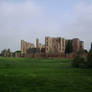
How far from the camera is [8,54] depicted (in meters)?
90.5

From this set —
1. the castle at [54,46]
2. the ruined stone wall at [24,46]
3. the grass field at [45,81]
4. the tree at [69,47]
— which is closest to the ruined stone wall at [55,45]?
the castle at [54,46]

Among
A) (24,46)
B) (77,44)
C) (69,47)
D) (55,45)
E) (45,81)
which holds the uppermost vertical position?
(77,44)

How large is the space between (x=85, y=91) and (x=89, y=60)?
14173 millimetres

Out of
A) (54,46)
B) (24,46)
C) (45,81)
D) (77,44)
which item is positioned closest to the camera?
(45,81)

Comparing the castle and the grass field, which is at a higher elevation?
the castle

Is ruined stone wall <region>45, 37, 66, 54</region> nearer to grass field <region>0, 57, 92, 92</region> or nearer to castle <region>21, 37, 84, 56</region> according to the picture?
castle <region>21, 37, 84, 56</region>

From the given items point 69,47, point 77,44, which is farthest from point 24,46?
point 77,44

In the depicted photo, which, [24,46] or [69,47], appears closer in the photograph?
[69,47]

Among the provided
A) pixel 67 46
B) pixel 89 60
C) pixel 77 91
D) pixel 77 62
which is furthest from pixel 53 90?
pixel 67 46

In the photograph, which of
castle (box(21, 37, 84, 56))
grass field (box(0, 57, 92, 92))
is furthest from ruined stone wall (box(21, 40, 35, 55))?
grass field (box(0, 57, 92, 92))

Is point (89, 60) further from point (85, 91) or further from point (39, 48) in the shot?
point (39, 48)

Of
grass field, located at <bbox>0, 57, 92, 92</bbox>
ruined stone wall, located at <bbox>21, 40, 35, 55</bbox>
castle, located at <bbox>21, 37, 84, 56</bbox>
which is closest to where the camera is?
grass field, located at <bbox>0, 57, 92, 92</bbox>

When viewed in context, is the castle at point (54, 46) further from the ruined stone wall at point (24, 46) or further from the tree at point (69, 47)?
the ruined stone wall at point (24, 46)

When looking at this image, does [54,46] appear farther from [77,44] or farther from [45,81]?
[45,81]
